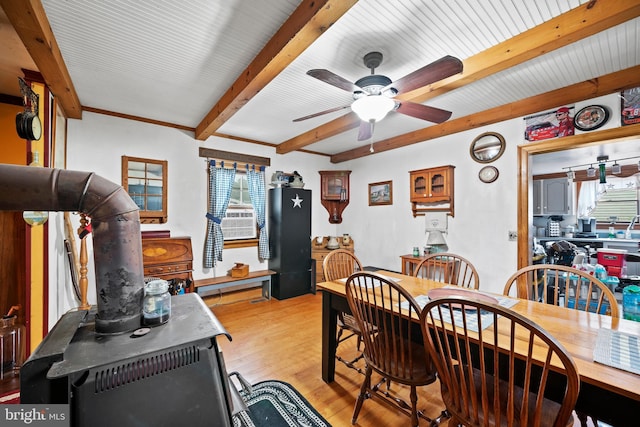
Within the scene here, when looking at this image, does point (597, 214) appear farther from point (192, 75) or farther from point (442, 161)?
point (192, 75)

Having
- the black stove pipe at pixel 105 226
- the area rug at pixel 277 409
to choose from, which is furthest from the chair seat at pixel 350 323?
the black stove pipe at pixel 105 226

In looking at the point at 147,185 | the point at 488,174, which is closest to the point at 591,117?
the point at 488,174

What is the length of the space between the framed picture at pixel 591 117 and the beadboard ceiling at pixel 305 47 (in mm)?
340

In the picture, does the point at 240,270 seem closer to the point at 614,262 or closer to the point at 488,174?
the point at 488,174

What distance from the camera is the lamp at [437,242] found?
3.56 meters

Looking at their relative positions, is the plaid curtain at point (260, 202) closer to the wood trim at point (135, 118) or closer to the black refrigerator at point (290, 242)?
the black refrigerator at point (290, 242)

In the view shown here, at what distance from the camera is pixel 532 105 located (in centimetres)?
272

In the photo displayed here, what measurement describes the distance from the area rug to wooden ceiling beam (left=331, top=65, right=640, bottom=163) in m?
3.34

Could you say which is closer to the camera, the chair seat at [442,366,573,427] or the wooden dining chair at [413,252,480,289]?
the chair seat at [442,366,573,427]

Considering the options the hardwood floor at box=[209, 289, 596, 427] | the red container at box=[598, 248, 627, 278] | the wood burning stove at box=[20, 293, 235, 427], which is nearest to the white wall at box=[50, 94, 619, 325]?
the hardwood floor at box=[209, 289, 596, 427]

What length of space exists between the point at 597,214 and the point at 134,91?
8.91 meters

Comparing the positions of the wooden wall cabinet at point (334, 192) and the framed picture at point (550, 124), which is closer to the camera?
the framed picture at point (550, 124)

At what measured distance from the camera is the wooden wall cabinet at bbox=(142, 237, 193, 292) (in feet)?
10.1

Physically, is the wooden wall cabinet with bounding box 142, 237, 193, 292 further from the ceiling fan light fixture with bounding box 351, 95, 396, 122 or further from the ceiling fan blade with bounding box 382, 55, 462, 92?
the ceiling fan blade with bounding box 382, 55, 462, 92
